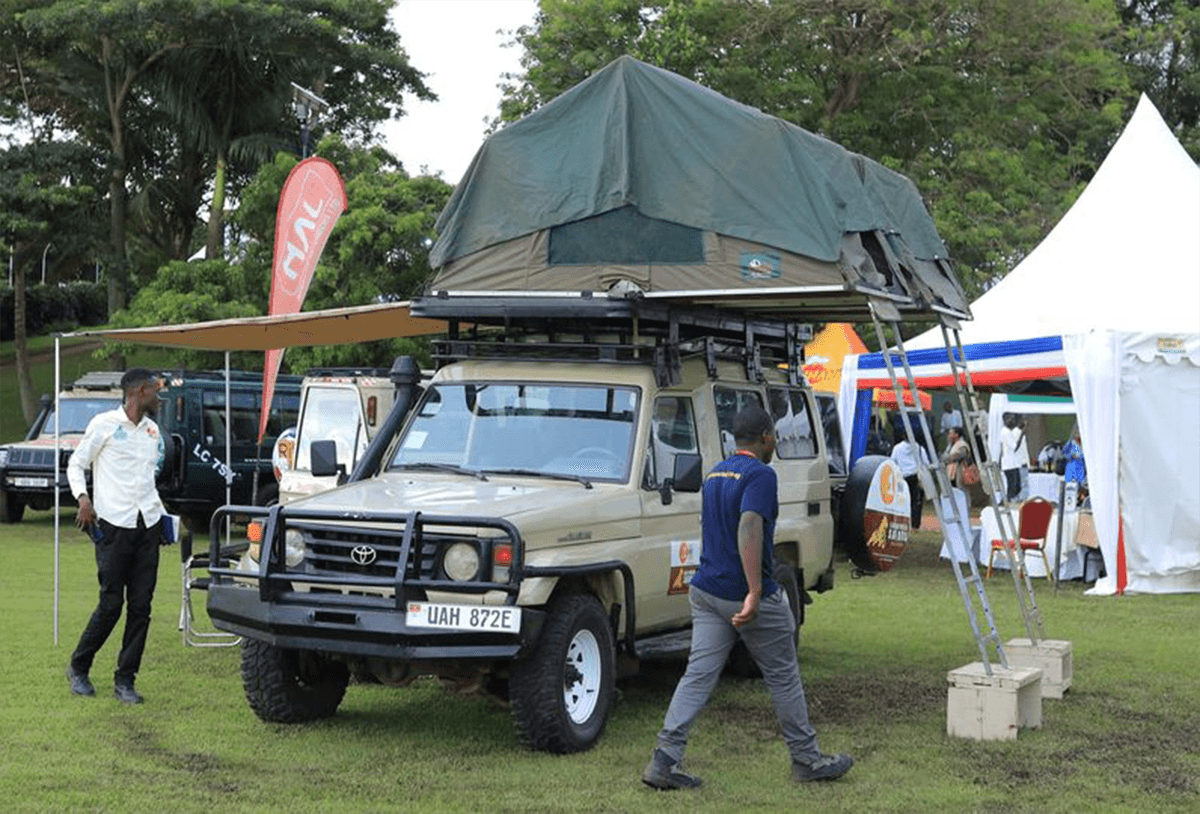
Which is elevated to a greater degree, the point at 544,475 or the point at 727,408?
the point at 727,408

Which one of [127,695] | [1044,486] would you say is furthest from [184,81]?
[127,695]

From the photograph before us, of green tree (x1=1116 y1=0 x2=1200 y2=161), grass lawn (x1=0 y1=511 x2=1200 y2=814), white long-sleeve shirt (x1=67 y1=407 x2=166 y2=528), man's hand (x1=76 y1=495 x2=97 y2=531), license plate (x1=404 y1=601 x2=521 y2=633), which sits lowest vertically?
grass lawn (x1=0 y1=511 x2=1200 y2=814)

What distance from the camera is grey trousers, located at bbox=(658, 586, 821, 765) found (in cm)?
699

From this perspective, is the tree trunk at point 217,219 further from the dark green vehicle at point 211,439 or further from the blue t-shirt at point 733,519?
the blue t-shirt at point 733,519

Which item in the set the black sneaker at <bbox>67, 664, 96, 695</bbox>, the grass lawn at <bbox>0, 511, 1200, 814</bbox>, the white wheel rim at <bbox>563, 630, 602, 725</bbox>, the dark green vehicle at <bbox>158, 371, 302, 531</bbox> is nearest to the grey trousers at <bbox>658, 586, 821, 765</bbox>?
the grass lawn at <bbox>0, 511, 1200, 814</bbox>

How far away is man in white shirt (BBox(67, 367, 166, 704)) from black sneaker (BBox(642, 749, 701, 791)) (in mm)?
3349

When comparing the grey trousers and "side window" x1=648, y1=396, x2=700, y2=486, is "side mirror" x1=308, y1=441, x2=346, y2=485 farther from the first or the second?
the grey trousers

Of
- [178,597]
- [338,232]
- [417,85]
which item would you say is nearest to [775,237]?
[178,597]

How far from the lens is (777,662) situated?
711 cm

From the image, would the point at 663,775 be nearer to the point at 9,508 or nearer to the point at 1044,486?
the point at 1044,486

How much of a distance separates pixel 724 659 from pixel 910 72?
23.2m

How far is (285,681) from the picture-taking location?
8.12 meters

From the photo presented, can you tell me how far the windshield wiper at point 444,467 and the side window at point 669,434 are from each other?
3.11 ft

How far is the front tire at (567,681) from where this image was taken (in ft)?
24.3
